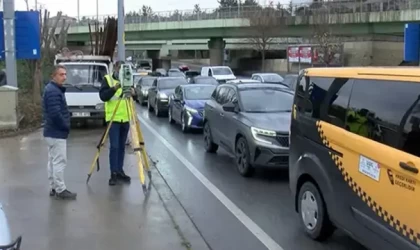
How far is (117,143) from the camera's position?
8875 mm

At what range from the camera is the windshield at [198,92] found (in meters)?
17.6

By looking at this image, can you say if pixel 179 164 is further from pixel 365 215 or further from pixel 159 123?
pixel 159 123

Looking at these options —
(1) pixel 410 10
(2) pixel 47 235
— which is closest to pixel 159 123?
(2) pixel 47 235

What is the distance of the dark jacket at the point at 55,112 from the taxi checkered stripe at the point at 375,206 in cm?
358

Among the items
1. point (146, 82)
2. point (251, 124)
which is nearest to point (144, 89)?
point (146, 82)

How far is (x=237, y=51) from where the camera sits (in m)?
85.4

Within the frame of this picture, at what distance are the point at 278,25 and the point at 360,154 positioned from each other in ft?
191

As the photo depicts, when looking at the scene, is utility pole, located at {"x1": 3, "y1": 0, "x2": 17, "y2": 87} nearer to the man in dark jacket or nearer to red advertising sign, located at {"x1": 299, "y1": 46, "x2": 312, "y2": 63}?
the man in dark jacket

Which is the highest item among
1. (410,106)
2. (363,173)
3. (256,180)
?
(410,106)

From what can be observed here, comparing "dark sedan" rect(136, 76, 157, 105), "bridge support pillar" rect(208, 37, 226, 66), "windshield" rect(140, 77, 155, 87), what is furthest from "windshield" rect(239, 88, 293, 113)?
"bridge support pillar" rect(208, 37, 226, 66)

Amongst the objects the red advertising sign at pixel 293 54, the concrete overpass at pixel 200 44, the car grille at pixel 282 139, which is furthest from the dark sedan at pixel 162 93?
the concrete overpass at pixel 200 44

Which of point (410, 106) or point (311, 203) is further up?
point (410, 106)

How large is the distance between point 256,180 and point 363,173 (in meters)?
4.66

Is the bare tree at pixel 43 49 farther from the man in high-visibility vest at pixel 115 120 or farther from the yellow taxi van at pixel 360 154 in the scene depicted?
the yellow taxi van at pixel 360 154
